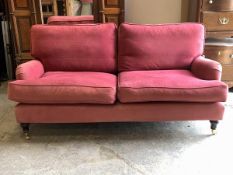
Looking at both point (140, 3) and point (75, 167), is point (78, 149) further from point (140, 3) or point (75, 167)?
point (140, 3)

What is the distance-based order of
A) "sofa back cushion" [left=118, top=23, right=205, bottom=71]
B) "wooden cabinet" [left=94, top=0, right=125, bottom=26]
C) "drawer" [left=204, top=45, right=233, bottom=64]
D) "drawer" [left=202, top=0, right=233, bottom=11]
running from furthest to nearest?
"wooden cabinet" [left=94, top=0, right=125, bottom=26]
"drawer" [left=204, top=45, right=233, bottom=64]
"drawer" [left=202, top=0, right=233, bottom=11]
"sofa back cushion" [left=118, top=23, right=205, bottom=71]

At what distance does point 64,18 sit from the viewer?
2.81 m

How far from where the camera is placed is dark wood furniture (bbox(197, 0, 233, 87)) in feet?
8.93

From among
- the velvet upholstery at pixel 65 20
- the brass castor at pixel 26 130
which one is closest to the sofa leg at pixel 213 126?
the brass castor at pixel 26 130

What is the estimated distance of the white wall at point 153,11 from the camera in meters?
3.32

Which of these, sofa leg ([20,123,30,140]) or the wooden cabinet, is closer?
sofa leg ([20,123,30,140])

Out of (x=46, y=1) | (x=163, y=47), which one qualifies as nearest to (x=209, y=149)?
(x=163, y=47)

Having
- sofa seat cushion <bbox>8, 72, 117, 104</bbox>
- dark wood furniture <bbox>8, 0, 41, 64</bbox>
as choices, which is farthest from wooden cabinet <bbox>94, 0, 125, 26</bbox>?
→ sofa seat cushion <bbox>8, 72, 117, 104</bbox>

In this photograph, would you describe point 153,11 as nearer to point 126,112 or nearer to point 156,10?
point 156,10

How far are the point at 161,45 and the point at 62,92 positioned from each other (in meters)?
0.99

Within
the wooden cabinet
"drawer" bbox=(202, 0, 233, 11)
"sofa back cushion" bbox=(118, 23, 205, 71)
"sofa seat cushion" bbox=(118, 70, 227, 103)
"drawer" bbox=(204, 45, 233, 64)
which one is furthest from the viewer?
the wooden cabinet

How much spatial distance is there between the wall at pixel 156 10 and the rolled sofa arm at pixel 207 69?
3.94 feet

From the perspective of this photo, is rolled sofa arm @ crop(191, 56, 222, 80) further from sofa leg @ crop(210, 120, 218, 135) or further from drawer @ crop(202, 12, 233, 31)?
drawer @ crop(202, 12, 233, 31)

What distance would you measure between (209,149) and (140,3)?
2081 mm
